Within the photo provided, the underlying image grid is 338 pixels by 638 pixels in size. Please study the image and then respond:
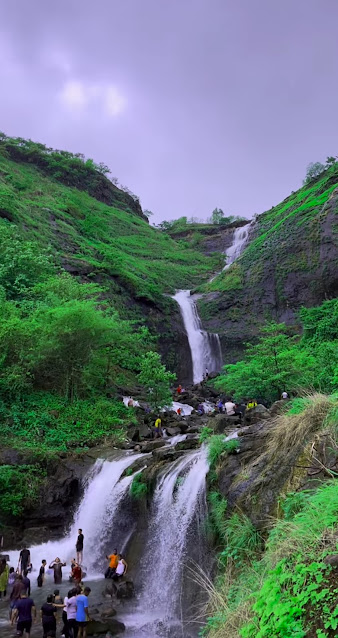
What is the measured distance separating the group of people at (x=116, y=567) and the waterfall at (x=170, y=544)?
63 centimetres

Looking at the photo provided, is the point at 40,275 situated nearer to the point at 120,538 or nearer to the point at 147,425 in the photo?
the point at 147,425

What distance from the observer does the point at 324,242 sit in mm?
38125

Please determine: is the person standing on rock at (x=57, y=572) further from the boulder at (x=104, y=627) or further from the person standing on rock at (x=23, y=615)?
the person standing on rock at (x=23, y=615)

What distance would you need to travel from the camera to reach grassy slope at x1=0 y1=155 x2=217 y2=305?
39.2 metres

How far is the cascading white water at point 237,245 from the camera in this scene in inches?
2252

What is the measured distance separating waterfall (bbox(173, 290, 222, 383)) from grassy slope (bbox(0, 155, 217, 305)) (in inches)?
134

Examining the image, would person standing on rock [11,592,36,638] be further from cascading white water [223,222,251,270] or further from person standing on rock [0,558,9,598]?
cascading white water [223,222,251,270]

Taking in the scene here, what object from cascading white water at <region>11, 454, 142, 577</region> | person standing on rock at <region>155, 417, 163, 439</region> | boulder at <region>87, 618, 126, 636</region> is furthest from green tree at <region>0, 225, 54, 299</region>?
A: boulder at <region>87, 618, 126, 636</region>

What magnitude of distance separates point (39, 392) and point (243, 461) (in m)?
14.1

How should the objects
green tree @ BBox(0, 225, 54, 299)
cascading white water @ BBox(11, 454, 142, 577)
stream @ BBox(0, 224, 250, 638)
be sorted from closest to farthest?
stream @ BBox(0, 224, 250, 638) < cascading white water @ BBox(11, 454, 142, 577) < green tree @ BBox(0, 225, 54, 299)

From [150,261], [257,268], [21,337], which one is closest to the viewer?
[21,337]

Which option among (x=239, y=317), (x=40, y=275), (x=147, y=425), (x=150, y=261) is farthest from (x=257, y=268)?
(x=147, y=425)

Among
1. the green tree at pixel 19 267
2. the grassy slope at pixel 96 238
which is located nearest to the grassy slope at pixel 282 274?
the grassy slope at pixel 96 238

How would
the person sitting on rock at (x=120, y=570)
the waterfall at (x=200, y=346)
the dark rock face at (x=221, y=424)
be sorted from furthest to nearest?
the waterfall at (x=200, y=346) → the dark rock face at (x=221, y=424) → the person sitting on rock at (x=120, y=570)
